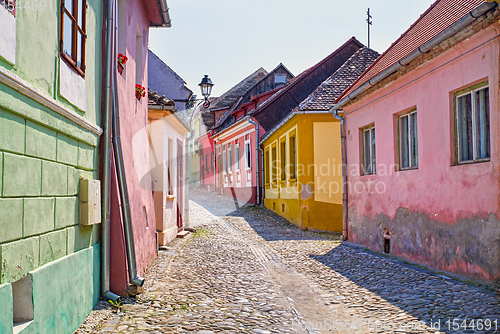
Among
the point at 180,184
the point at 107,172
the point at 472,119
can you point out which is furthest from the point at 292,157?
the point at 107,172

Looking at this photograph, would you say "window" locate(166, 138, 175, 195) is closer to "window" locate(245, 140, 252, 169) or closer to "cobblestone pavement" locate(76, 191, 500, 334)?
"cobblestone pavement" locate(76, 191, 500, 334)

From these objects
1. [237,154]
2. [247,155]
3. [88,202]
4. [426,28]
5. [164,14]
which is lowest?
[88,202]

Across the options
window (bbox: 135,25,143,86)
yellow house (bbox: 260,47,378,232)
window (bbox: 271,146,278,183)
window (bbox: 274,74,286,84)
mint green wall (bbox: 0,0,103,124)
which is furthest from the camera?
window (bbox: 274,74,286,84)

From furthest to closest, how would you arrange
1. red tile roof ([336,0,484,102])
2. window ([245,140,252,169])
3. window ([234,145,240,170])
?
window ([234,145,240,170]) < window ([245,140,252,169]) < red tile roof ([336,0,484,102])

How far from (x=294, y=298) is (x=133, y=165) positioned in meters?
3.26

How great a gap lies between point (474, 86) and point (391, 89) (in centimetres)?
281

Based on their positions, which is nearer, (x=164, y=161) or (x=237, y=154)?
(x=164, y=161)

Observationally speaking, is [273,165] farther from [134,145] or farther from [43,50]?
[43,50]

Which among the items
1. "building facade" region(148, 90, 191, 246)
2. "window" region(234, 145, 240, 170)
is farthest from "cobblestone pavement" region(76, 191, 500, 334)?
"window" region(234, 145, 240, 170)

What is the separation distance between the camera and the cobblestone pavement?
192 inches

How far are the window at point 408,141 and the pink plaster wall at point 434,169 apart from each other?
173 millimetres

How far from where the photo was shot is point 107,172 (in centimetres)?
583

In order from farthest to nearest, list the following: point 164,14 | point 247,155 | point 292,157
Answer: point 247,155 < point 292,157 < point 164,14

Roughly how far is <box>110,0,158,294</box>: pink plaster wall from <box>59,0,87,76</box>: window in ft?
5.70
